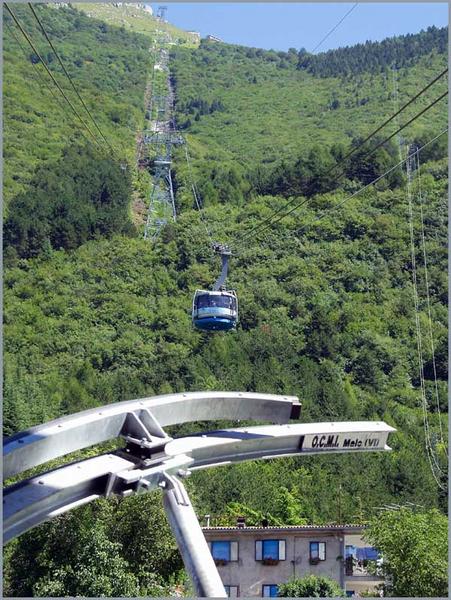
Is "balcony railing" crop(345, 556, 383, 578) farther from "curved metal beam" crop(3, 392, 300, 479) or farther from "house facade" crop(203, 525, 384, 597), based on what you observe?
"curved metal beam" crop(3, 392, 300, 479)

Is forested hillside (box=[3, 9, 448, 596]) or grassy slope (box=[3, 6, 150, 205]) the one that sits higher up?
grassy slope (box=[3, 6, 150, 205])

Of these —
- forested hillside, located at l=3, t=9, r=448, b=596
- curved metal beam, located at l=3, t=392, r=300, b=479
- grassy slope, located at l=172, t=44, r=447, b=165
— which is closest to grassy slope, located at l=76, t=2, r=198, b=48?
grassy slope, located at l=172, t=44, r=447, b=165

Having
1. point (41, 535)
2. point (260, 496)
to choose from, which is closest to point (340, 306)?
point (260, 496)

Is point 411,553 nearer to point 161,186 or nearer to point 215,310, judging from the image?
point 215,310

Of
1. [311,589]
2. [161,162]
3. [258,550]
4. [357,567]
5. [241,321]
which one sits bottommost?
[357,567]

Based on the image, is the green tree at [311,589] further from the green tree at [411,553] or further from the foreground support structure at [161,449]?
the foreground support structure at [161,449]

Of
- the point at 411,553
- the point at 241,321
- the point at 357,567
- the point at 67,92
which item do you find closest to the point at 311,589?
the point at 411,553
